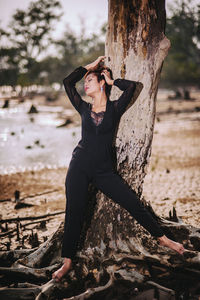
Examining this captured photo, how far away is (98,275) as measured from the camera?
2.67 meters

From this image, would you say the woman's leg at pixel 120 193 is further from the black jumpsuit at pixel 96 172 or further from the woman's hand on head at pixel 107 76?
the woman's hand on head at pixel 107 76

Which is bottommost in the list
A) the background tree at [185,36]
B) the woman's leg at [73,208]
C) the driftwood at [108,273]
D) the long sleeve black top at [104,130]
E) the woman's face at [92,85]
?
the driftwood at [108,273]

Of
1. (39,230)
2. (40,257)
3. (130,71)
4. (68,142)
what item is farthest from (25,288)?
(68,142)

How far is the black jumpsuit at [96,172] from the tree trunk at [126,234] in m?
0.21

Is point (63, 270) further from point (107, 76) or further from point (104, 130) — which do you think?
point (107, 76)

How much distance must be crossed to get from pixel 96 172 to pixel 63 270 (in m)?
1.05

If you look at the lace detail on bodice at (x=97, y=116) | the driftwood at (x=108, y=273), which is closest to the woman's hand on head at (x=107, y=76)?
the lace detail on bodice at (x=97, y=116)

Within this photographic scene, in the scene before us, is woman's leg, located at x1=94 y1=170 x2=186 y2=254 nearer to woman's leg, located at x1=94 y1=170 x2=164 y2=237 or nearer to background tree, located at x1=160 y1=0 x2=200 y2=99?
woman's leg, located at x1=94 y1=170 x2=164 y2=237

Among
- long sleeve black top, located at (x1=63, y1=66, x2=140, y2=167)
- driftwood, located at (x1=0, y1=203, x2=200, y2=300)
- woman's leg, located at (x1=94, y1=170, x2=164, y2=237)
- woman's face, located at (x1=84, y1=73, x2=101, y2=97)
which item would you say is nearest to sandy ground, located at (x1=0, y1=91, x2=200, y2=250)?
driftwood, located at (x1=0, y1=203, x2=200, y2=300)

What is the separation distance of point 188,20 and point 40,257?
1082 inches

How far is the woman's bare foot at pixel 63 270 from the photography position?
102 inches

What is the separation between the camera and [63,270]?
2629 millimetres

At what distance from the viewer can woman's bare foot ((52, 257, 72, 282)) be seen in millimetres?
2598

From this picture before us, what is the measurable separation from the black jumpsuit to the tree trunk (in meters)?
0.21
